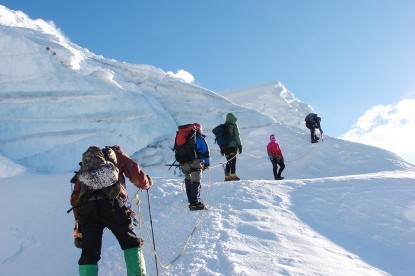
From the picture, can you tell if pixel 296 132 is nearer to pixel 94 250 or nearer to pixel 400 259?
pixel 400 259

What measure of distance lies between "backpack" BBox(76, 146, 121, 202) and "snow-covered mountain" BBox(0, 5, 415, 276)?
4.06 ft

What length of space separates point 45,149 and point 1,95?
3280mm

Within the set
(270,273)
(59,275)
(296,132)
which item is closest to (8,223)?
(59,275)

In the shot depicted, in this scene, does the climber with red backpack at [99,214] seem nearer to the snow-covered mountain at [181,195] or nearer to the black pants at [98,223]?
the black pants at [98,223]

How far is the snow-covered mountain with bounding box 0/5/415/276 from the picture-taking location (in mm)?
5113

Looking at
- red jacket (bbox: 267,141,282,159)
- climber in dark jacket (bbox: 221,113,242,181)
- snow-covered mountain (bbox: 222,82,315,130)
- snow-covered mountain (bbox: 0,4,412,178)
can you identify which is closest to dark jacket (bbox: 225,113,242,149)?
climber in dark jacket (bbox: 221,113,242,181)

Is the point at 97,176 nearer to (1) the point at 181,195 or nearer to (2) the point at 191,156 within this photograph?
(2) the point at 191,156

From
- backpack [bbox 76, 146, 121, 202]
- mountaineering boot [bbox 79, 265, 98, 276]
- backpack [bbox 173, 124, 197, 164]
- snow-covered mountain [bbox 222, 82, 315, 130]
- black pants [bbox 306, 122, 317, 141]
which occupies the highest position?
snow-covered mountain [bbox 222, 82, 315, 130]

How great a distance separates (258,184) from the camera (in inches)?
347

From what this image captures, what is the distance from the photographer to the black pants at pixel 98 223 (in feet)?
13.1

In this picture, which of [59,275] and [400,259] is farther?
[400,259]

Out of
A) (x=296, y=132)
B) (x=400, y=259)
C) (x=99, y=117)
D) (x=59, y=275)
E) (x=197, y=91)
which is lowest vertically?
(x=400, y=259)

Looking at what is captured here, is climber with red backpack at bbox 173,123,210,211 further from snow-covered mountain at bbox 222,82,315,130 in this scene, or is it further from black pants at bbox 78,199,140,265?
snow-covered mountain at bbox 222,82,315,130

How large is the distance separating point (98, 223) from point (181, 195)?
3.88 m
